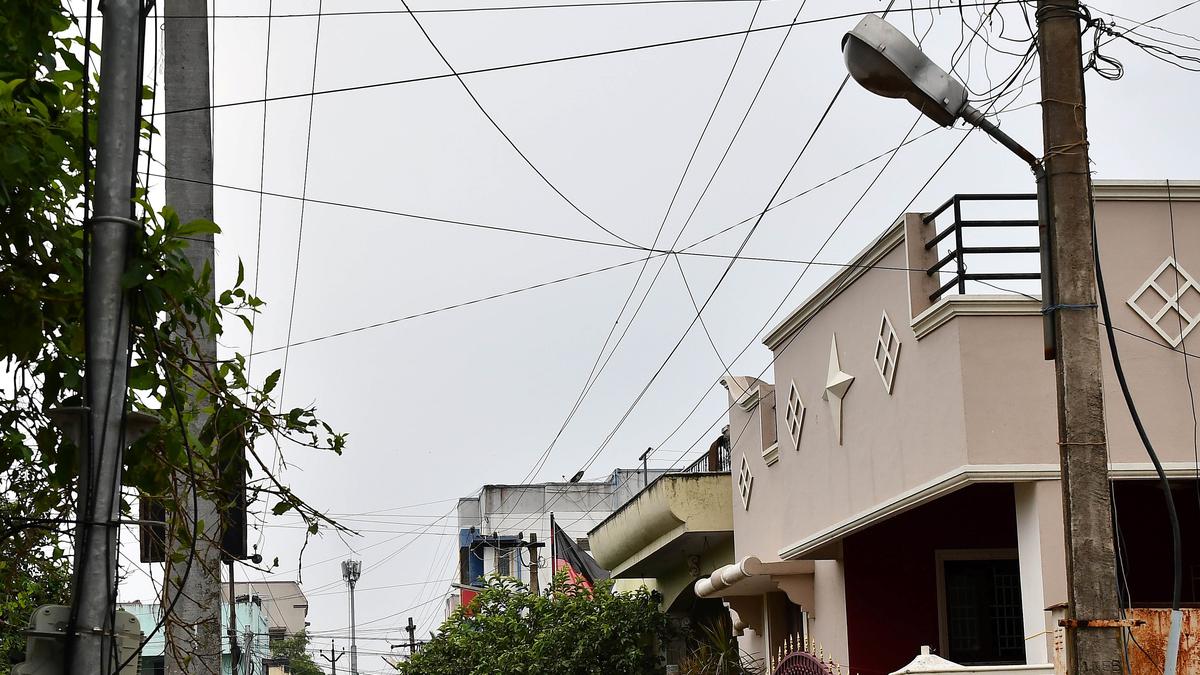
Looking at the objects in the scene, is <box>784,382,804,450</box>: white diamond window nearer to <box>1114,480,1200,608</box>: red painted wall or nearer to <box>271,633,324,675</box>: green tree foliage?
<box>1114,480,1200,608</box>: red painted wall

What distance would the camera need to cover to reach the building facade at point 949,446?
11.3 meters

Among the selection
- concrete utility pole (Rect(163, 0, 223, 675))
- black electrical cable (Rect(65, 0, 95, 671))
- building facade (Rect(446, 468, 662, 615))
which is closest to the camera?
black electrical cable (Rect(65, 0, 95, 671))

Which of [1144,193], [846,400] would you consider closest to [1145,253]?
[1144,193]

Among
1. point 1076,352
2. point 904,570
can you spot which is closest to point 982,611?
Answer: point 904,570

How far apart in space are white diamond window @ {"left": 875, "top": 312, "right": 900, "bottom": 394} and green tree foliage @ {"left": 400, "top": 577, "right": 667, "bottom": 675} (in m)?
11.7

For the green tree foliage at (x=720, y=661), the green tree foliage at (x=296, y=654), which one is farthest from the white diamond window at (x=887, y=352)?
the green tree foliage at (x=296, y=654)

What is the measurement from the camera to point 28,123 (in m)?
5.58

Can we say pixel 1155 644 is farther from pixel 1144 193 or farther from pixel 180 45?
pixel 180 45

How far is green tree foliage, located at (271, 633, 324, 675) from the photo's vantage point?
89312 mm

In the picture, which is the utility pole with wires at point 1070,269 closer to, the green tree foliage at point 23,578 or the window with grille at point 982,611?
the green tree foliage at point 23,578

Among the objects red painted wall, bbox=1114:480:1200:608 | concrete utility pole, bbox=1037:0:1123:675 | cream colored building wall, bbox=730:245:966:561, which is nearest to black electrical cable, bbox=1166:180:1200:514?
red painted wall, bbox=1114:480:1200:608

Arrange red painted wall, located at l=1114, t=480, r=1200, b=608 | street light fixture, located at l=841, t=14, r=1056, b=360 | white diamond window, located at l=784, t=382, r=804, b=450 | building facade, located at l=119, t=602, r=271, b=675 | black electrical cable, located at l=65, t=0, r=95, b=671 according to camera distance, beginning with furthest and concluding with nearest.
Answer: building facade, located at l=119, t=602, r=271, b=675 < white diamond window, located at l=784, t=382, r=804, b=450 < red painted wall, located at l=1114, t=480, r=1200, b=608 < street light fixture, located at l=841, t=14, r=1056, b=360 < black electrical cable, located at l=65, t=0, r=95, b=671

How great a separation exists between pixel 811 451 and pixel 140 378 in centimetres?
1031

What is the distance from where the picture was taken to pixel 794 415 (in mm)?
16016
